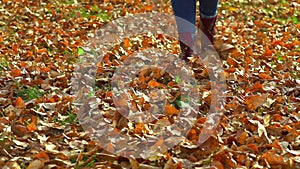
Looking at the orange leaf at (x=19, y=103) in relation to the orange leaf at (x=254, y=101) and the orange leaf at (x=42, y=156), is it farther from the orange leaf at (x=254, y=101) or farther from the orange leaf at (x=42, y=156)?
the orange leaf at (x=254, y=101)

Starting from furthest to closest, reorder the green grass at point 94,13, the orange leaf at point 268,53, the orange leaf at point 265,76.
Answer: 1. the green grass at point 94,13
2. the orange leaf at point 268,53
3. the orange leaf at point 265,76

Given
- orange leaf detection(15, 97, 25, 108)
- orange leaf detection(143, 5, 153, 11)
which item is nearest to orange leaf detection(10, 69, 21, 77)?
orange leaf detection(15, 97, 25, 108)

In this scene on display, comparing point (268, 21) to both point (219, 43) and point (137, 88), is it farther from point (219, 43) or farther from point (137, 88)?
point (137, 88)

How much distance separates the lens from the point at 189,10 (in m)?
3.44

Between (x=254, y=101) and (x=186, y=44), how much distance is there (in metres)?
0.85

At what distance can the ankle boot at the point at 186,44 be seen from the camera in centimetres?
344

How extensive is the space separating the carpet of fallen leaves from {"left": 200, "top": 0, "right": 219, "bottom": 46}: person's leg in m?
0.32

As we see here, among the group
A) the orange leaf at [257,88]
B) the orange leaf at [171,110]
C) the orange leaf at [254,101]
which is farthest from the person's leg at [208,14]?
the orange leaf at [171,110]

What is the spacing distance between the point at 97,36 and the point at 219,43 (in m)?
1.30

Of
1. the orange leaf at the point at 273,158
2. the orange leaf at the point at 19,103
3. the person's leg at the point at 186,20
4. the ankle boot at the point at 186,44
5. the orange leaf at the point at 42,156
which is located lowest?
the orange leaf at the point at 273,158

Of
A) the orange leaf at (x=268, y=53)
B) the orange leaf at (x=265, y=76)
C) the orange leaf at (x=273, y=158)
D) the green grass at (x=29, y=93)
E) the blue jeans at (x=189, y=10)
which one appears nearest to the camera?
the orange leaf at (x=273, y=158)

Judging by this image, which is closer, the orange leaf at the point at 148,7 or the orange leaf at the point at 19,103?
the orange leaf at the point at 19,103

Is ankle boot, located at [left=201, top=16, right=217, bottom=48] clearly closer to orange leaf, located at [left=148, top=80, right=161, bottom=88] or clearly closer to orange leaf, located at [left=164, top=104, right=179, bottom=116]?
orange leaf, located at [left=148, top=80, right=161, bottom=88]

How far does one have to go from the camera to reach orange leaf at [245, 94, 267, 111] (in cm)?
282
